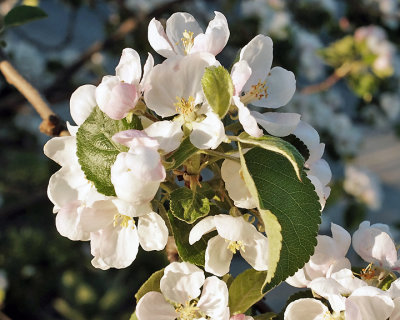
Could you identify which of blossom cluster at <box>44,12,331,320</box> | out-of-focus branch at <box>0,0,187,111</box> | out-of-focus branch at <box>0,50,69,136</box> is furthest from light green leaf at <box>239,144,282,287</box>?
out-of-focus branch at <box>0,0,187,111</box>

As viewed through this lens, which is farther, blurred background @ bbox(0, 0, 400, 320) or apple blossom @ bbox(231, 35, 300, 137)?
blurred background @ bbox(0, 0, 400, 320)

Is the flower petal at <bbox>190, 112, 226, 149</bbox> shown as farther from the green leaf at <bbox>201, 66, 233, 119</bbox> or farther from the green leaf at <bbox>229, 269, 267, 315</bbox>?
the green leaf at <bbox>229, 269, 267, 315</bbox>

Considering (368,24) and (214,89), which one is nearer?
(214,89)

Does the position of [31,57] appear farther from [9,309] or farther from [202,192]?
[202,192]

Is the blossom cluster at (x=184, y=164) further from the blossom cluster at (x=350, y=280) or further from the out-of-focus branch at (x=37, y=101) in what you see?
the out-of-focus branch at (x=37, y=101)

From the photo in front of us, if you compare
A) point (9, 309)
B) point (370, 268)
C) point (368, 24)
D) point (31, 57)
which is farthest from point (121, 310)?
point (370, 268)

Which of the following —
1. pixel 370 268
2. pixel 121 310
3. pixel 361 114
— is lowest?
pixel 121 310

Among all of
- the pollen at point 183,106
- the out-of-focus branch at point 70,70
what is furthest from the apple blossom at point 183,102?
the out-of-focus branch at point 70,70
